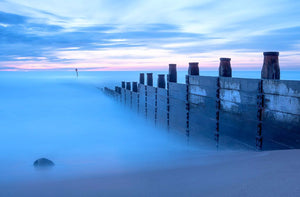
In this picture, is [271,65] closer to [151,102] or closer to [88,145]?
[151,102]

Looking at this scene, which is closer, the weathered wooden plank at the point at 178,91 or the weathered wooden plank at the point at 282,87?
the weathered wooden plank at the point at 282,87

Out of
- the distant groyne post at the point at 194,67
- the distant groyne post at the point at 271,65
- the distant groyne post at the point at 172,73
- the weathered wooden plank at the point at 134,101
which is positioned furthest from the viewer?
the weathered wooden plank at the point at 134,101

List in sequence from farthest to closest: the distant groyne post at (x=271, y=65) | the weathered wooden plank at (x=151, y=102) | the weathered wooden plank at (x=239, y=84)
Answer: the weathered wooden plank at (x=151, y=102) → the weathered wooden plank at (x=239, y=84) → the distant groyne post at (x=271, y=65)

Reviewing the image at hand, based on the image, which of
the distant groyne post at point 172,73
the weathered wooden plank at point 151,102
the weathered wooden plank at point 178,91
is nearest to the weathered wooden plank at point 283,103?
the weathered wooden plank at point 178,91

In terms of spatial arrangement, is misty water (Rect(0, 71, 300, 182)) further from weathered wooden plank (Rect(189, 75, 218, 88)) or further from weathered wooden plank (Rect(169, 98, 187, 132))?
weathered wooden plank (Rect(189, 75, 218, 88))

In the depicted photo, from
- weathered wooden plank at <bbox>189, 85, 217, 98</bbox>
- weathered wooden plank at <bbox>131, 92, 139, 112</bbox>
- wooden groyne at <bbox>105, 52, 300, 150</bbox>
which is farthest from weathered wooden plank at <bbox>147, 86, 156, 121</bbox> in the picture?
weathered wooden plank at <bbox>189, 85, 217, 98</bbox>

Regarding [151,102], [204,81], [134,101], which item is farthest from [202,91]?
[134,101]

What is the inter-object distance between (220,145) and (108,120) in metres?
13.3

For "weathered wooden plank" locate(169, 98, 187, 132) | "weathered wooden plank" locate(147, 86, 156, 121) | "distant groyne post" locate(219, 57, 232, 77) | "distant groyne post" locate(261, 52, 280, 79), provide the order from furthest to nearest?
"weathered wooden plank" locate(147, 86, 156, 121) < "weathered wooden plank" locate(169, 98, 187, 132) < "distant groyne post" locate(219, 57, 232, 77) < "distant groyne post" locate(261, 52, 280, 79)

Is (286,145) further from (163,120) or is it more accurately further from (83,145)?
(83,145)

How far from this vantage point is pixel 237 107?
652 centimetres

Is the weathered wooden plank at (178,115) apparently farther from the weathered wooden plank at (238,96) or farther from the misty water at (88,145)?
the weathered wooden plank at (238,96)

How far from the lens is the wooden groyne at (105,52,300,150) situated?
17.3ft

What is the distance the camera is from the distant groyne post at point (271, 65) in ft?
18.2
